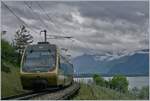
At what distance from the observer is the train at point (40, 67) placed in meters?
26.0

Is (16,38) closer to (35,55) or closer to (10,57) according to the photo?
(10,57)

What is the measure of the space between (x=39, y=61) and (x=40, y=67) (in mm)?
372

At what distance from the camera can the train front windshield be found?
26156 mm

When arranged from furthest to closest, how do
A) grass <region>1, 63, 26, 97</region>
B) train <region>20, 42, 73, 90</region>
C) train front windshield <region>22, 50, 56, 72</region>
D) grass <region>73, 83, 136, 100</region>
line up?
grass <region>1, 63, 26, 97</region> < train front windshield <region>22, 50, 56, 72</region> < train <region>20, 42, 73, 90</region> < grass <region>73, 83, 136, 100</region>

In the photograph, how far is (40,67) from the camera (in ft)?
86.1

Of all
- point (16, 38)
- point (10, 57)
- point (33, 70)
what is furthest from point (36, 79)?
point (16, 38)

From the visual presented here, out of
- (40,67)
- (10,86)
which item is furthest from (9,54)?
(40,67)

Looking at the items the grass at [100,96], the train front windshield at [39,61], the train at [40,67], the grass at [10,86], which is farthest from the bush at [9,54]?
the train front windshield at [39,61]

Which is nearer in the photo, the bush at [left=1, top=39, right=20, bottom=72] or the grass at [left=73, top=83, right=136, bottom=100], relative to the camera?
the grass at [left=73, top=83, right=136, bottom=100]

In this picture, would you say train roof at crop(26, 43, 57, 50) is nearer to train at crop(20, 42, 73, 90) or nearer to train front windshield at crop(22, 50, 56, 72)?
train at crop(20, 42, 73, 90)

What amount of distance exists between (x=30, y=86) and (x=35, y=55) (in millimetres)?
1868

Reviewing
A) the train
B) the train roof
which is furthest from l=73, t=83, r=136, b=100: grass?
the train roof

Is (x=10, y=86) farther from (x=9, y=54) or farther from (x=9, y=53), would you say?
(x=9, y=54)

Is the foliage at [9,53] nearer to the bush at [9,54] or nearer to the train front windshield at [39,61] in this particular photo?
the bush at [9,54]
